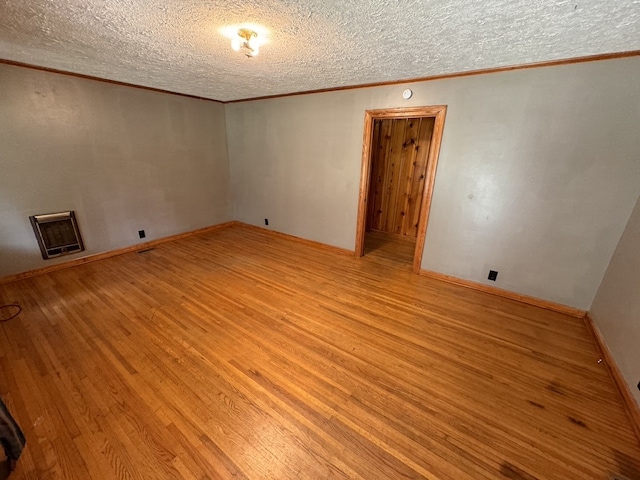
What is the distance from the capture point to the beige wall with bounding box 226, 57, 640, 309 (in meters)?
2.12

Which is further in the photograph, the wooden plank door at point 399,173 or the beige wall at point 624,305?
the wooden plank door at point 399,173

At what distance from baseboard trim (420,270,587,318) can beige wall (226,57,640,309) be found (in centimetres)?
7

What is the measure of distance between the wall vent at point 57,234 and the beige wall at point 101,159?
2.6 inches

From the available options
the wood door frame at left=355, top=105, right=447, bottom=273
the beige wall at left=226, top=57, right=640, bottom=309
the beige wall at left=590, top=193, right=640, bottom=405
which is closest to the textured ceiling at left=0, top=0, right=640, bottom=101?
the beige wall at left=226, top=57, right=640, bottom=309

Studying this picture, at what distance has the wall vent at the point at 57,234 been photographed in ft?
9.87

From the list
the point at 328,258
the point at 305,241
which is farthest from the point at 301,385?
the point at 305,241

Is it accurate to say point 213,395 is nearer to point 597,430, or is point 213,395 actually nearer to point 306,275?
point 306,275

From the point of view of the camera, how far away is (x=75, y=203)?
10.6 feet

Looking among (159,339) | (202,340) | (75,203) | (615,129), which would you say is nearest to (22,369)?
(159,339)

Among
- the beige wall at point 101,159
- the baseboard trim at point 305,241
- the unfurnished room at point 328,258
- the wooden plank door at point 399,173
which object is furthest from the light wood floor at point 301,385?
the wooden plank door at point 399,173

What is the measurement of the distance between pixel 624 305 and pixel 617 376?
531 millimetres

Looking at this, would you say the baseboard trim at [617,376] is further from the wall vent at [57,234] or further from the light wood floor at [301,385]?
the wall vent at [57,234]

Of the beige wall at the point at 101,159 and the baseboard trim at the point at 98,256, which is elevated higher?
the beige wall at the point at 101,159

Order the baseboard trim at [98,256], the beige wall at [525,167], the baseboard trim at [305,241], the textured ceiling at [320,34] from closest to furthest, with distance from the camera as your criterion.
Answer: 1. the textured ceiling at [320,34]
2. the beige wall at [525,167]
3. the baseboard trim at [98,256]
4. the baseboard trim at [305,241]
